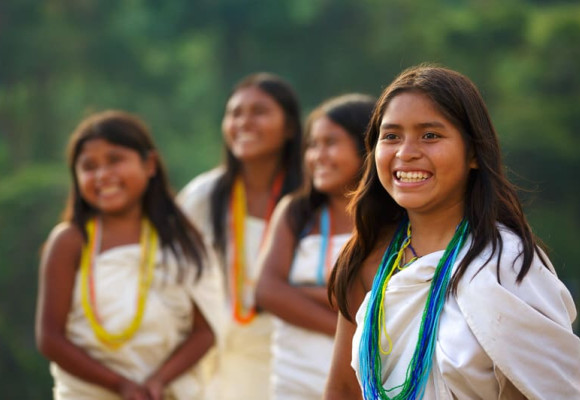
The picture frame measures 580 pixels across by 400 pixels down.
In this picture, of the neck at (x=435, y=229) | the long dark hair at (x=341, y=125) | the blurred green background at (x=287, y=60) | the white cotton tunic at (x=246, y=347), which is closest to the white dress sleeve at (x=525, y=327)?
the neck at (x=435, y=229)

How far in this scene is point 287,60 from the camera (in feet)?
42.2

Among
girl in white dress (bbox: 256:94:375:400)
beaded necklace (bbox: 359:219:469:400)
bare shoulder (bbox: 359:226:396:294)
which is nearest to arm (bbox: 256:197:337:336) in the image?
girl in white dress (bbox: 256:94:375:400)

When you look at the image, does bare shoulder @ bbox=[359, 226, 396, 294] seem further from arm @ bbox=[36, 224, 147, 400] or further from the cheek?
arm @ bbox=[36, 224, 147, 400]

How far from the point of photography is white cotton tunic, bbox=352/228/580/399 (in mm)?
2797

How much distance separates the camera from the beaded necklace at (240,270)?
541cm

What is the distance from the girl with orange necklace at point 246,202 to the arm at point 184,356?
0.35 meters

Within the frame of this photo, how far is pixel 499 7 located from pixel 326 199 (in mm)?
9043

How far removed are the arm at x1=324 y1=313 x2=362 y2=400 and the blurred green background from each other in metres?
8.47

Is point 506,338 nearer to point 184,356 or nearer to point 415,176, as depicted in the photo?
point 415,176

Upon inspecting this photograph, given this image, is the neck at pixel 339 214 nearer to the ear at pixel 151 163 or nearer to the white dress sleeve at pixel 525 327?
the ear at pixel 151 163

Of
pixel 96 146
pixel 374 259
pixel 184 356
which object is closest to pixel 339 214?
pixel 184 356

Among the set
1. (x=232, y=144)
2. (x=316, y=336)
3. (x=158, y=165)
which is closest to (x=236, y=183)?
(x=232, y=144)

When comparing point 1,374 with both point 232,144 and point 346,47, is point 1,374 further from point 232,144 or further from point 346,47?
point 346,47

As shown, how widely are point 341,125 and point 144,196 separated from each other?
102cm
